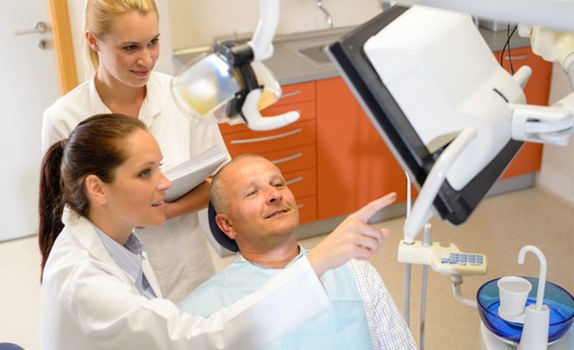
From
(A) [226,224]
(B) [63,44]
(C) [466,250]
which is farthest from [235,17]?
(A) [226,224]

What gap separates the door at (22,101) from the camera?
11.8 feet

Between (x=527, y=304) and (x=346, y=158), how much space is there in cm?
192

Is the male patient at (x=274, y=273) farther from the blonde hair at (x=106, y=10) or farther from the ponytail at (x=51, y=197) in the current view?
the blonde hair at (x=106, y=10)

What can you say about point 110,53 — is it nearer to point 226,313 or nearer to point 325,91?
point 226,313

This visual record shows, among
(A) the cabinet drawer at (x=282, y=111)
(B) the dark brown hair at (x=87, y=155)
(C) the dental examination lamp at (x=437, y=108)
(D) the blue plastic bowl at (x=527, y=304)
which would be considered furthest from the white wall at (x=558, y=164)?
(C) the dental examination lamp at (x=437, y=108)

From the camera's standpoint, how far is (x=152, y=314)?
1466mm

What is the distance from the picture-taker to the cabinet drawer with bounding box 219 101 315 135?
11.4 ft

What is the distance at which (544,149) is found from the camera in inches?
167

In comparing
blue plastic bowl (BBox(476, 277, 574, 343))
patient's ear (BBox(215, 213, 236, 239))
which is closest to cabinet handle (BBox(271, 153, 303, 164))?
patient's ear (BBox(215, 213, 236, 239))

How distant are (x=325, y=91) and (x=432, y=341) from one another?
1262 millimetres

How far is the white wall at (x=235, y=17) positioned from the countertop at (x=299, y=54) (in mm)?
55

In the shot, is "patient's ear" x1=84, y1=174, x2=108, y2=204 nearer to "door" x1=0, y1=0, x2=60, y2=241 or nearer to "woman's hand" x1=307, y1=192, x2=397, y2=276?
"woman's hand" x1=307, y1=192, x2=397, y2=276

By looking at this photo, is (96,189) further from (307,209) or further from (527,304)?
(307,209)

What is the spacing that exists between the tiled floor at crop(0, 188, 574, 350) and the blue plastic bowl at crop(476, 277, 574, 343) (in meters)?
1.17
